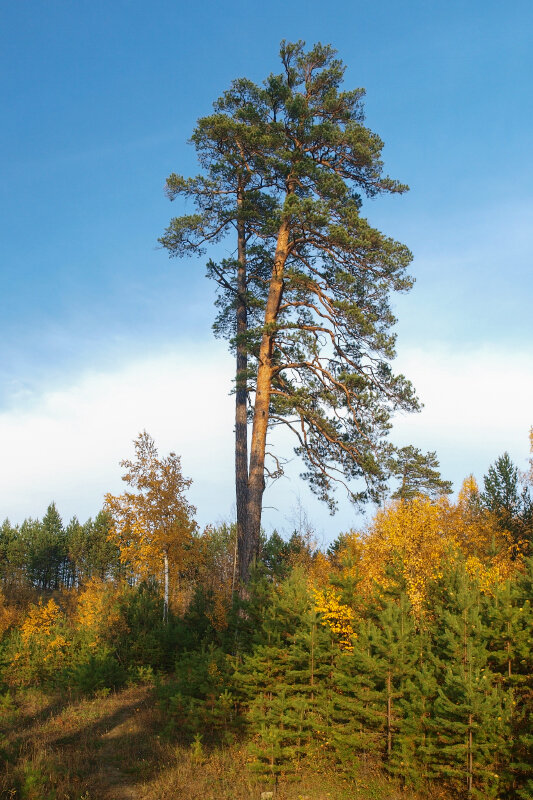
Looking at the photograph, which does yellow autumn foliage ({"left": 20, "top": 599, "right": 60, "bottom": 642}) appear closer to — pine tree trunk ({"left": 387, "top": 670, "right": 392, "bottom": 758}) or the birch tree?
the birch tree

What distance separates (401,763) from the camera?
26.9ft

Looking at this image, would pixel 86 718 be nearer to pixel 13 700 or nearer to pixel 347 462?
pixel 13 700

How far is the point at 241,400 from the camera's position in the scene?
16.9 metres

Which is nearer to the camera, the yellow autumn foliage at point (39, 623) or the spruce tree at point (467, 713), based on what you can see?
the spruce tree at point (467, 713)

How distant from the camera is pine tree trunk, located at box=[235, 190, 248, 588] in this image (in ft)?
51.3

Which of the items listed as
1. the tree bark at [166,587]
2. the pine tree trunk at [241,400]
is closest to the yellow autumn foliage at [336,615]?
the pine tree trunk at [241,400]

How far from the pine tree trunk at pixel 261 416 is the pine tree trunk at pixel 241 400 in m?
0.63

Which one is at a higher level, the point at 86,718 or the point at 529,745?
the point at 529,745

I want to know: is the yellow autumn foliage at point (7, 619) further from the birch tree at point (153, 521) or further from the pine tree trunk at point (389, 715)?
the pine tree trunk at point (389, 715)

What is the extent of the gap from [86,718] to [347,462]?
8558 mm

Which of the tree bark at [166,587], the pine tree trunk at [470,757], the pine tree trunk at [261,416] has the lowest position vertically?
the pine tree trunk at [470,757]

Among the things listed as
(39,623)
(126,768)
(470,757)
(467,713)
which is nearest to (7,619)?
(39,623)

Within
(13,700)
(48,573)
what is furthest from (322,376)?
(48,573)

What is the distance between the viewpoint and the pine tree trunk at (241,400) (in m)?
15.6
